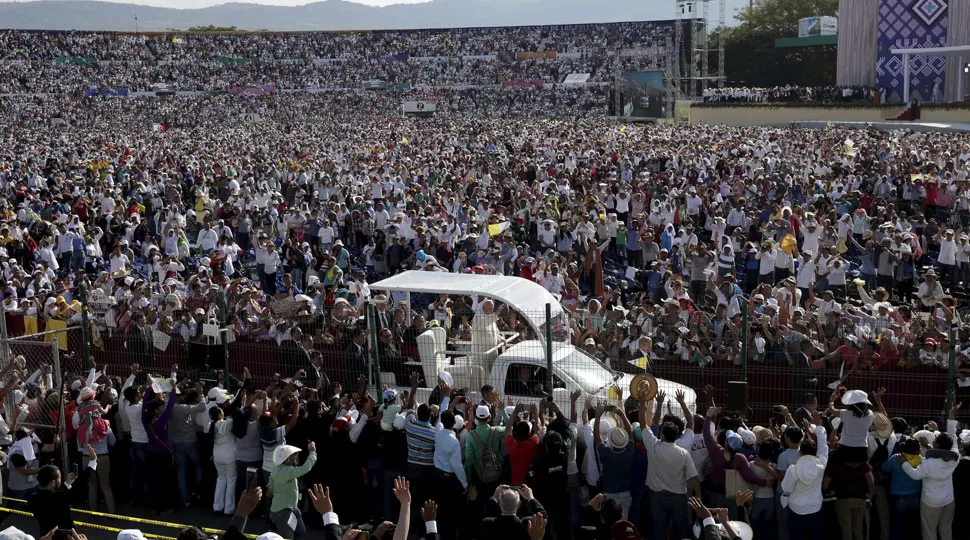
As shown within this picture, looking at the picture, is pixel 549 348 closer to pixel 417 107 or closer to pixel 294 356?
pixel 294 356

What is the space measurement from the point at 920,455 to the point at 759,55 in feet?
212

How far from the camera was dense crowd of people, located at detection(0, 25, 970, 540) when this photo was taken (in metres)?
7.20

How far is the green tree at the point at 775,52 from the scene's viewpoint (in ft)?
215

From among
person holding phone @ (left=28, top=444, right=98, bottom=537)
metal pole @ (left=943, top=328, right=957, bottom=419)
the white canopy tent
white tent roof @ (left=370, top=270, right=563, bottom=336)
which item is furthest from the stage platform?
person holding phone @ (left=28, top=444, right=98, bottom=537)

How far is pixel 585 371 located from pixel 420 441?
203 centimetres

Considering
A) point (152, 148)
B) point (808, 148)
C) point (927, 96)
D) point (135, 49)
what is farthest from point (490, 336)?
point (135, 49)

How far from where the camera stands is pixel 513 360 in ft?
29.8

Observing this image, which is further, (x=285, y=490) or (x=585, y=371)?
(x=585, y=371)

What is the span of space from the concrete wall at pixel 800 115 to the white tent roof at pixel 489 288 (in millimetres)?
38140

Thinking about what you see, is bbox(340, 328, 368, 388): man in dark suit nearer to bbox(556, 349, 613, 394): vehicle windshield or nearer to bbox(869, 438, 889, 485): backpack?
bbox(556, 349, 613, 394): vehicle windshield

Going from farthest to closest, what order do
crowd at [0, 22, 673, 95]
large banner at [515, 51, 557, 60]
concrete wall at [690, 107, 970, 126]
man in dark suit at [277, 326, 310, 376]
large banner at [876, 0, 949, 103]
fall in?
large banner at [515, 51, 557, 60], crowd at [0, 22, 673, 95], large banner at [876, 0, 949, 103], concrete wall at [690, 107, 970, 126], man in dark suit at [277, 326, 310, 376]

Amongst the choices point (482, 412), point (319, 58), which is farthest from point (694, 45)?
point (482, 412)

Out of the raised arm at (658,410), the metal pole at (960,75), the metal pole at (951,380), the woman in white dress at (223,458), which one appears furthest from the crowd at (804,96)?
the woman in white dress at (223,458)

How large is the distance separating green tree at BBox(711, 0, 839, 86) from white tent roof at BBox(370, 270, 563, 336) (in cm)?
5935
